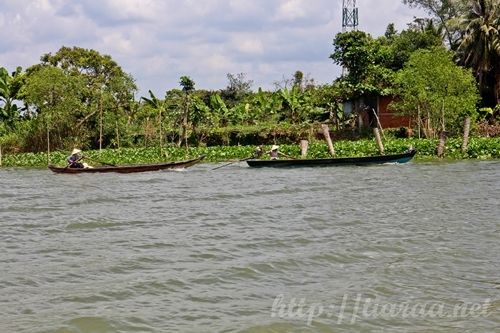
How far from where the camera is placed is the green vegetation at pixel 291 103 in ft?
92.5

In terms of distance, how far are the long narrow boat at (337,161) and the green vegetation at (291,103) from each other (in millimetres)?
4300

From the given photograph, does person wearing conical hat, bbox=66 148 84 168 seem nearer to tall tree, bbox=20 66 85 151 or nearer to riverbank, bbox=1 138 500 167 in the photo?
riverbank, bbox=1 138 500 167

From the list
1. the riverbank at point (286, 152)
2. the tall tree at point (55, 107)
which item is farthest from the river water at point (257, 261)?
the tall tree at point (55, 107)

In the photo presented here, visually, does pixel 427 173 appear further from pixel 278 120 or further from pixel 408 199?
pixel 278 120

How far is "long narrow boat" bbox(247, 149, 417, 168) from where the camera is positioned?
2172cm

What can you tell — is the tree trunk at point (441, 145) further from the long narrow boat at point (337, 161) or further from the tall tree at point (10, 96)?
the tall tree at point (10, 96)

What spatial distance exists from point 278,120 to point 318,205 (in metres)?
23.6

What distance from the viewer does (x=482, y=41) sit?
103 ft

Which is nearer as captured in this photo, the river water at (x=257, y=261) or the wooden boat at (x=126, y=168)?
the river water at (x=257, y=261)

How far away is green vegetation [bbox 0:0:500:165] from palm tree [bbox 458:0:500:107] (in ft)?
0.17

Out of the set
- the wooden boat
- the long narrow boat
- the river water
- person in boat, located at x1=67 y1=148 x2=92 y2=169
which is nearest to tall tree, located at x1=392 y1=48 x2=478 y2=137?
the long narrow boat

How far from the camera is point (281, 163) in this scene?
→ 2320cm

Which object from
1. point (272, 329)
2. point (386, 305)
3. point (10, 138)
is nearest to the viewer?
point (272, 329)

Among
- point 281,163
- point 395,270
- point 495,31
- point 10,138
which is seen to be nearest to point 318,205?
point 395,270
